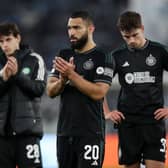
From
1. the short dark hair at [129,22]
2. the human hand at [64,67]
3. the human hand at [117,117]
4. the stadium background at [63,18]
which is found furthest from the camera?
the stadium background at [63,18]

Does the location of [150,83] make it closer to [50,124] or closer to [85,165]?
[85,165]

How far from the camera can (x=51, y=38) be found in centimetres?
1609

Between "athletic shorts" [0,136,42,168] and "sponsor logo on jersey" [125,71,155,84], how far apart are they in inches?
43.9

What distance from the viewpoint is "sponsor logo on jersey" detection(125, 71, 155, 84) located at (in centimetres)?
693

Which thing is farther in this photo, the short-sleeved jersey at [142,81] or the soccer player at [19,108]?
the short-sleeved jersey at [142,81]

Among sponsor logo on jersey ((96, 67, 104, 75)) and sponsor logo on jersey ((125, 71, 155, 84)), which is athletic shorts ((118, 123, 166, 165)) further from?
sponsor logo on jersey ((96, 67, 104, 75))

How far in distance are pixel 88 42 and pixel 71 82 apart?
0.37 meters

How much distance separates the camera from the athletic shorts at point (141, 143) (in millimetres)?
6973

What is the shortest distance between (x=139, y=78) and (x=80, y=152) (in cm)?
103

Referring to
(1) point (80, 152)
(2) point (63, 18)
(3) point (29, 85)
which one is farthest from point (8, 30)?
(2) point (63, 18)

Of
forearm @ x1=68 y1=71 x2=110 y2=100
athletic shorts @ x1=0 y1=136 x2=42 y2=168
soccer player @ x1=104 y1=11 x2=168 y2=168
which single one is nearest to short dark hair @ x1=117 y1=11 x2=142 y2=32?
soccer player @ x1=104 y1=11 x2=168 y2=168

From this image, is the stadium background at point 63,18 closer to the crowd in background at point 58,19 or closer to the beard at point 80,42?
the crowd in background at point 58,19

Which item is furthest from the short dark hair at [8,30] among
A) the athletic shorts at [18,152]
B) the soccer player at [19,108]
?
the athletic shorts at [18,152]

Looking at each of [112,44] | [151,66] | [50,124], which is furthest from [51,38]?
[151,66]
